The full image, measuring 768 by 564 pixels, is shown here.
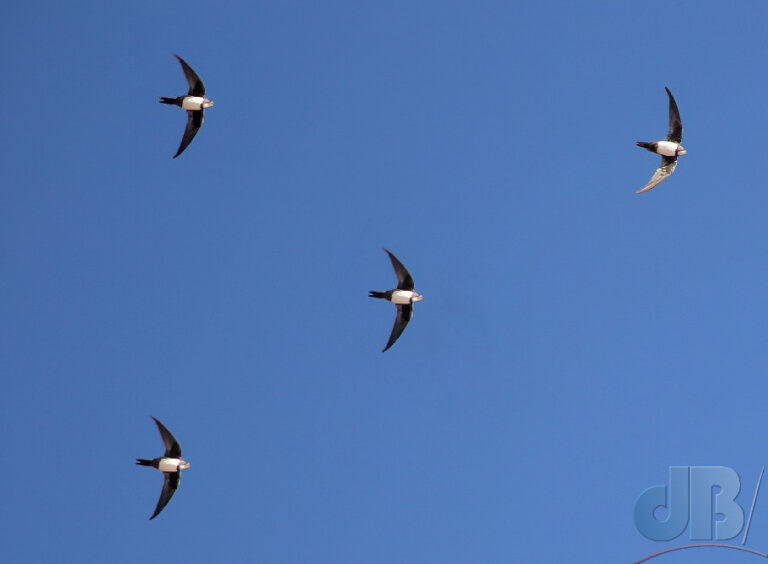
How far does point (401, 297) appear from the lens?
72562 mm

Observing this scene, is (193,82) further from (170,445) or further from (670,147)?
(670,147)

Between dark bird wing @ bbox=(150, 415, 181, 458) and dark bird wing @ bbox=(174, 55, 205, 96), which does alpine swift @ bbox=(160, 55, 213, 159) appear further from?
dark bird wing @ bbox=(150, 415, 181, 458)

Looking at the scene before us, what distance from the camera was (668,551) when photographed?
2682 inches

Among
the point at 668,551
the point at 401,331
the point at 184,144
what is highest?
the point at 184,144

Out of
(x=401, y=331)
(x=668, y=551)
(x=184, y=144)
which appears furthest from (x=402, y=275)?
(x=668, y=551)

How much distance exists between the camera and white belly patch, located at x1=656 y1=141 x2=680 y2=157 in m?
71.2

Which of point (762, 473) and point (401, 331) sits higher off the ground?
point (401, 331)

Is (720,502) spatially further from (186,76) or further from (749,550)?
(186,76)

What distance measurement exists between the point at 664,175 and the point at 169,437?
83.2ft

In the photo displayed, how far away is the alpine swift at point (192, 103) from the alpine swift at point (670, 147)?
1971 cm

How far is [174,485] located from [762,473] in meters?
26.3

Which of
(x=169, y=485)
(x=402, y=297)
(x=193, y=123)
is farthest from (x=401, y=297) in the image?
(x=169, y=485)

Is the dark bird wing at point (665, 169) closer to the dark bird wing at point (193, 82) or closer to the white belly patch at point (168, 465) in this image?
the dark bird wing at point (193, 82)

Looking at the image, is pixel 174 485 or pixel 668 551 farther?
pixel 174 485
